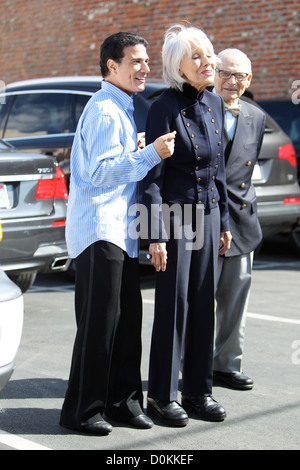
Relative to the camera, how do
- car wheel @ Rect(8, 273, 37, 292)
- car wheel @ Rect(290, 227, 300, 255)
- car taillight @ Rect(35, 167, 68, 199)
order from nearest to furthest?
car taillight @ Rect(35, 167, 68, 199)
car wheel @ Rect(8, 273, 37, 292)
car wheel @ Rect(290, 227, 300, 255)

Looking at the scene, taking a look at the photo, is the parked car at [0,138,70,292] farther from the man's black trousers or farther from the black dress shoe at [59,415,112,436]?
the black dress shoe at [59,415,112,436]

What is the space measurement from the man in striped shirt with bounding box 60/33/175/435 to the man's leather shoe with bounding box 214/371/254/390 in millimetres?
1037

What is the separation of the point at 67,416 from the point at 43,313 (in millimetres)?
2780

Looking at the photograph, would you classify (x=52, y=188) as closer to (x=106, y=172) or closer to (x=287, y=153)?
(x=106, y=172)

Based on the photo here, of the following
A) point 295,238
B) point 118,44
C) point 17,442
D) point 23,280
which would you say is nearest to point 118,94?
point 118,44

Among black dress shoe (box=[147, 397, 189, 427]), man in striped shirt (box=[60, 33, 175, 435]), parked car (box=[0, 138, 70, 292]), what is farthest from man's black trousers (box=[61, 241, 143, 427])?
parked car (box=[0, 138, 70, 292])

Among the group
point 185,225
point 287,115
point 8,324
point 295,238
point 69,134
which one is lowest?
point 295,238

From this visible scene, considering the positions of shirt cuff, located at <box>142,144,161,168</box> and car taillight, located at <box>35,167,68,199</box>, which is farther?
car taillight, located at <box>35,167,68,199</box>

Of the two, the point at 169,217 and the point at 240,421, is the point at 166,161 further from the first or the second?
the point at 240,421

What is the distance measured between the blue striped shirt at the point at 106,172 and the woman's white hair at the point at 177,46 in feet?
0.86

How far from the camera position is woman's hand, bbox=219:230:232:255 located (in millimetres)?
4504

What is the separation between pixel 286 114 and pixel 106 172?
7032mm

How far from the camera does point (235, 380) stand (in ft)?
15.7
